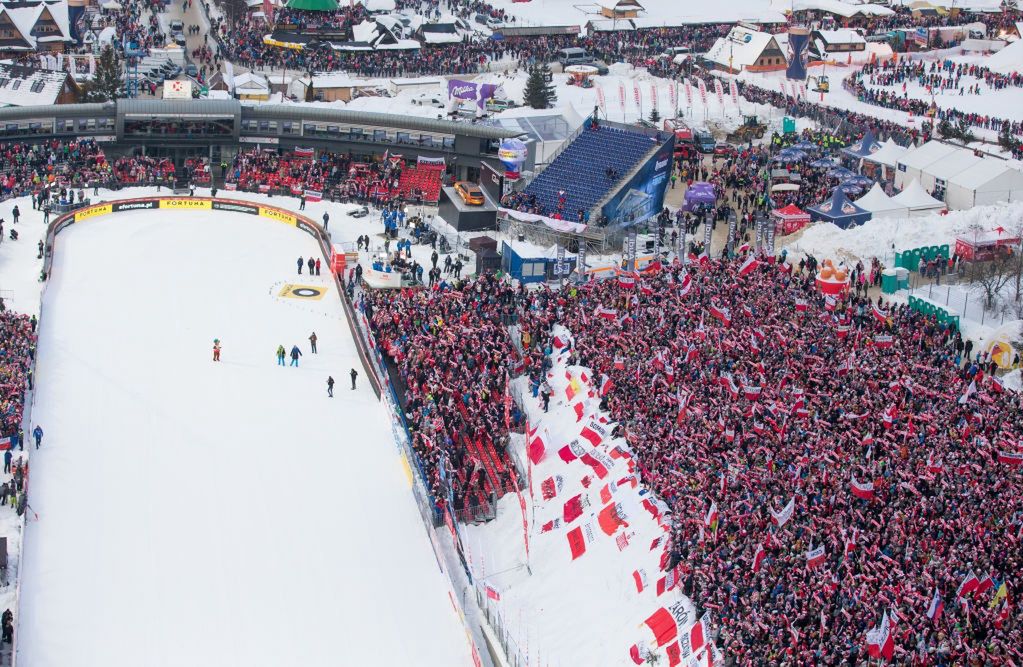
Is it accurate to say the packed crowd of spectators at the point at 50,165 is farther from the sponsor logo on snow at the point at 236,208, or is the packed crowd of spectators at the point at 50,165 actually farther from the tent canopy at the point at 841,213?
the tent canopy at the point at 841,213

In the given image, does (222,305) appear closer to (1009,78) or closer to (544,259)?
(544,259)

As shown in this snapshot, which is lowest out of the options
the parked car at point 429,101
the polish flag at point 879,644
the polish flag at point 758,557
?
the polish flag at point 879,644

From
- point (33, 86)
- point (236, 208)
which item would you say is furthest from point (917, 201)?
point (33, 86)

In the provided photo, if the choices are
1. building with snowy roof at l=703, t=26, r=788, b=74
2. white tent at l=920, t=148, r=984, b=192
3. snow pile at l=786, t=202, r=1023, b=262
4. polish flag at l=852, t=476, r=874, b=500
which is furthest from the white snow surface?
building with snowy roof at l=703, t=26, r=788, b=74

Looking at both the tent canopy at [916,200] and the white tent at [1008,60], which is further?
the white tent at [1008,60]

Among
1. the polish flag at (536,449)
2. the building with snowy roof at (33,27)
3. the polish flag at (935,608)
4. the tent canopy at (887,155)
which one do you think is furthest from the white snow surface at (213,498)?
the building with snowy roof at (33,27)

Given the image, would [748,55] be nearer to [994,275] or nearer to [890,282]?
[890,282]

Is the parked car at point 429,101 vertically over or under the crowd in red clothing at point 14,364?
over

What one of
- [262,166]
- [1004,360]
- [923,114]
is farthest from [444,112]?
[1004,360]
